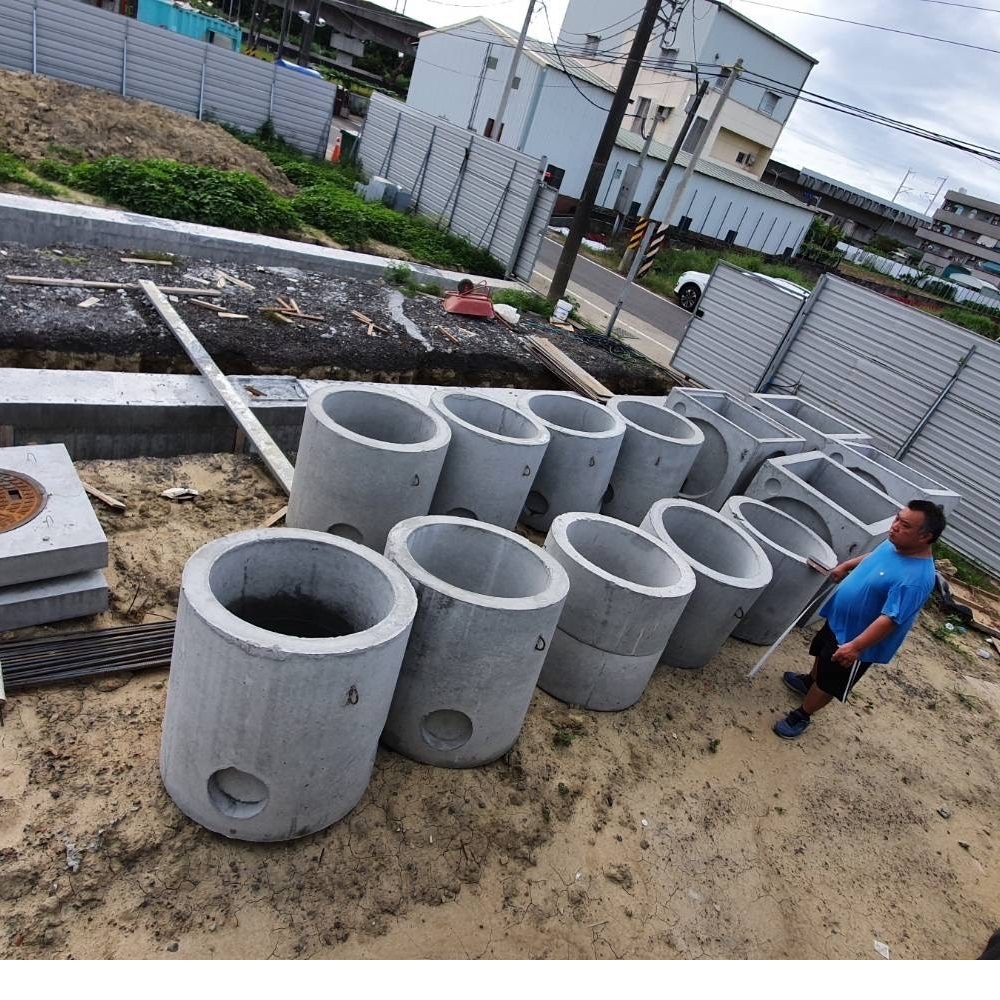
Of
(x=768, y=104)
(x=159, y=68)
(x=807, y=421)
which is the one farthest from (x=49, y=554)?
(x=768, y=104)

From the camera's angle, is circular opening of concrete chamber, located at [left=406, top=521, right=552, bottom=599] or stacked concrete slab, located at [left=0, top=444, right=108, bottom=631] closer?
stacked concrete slab, located at [left=0, top=444, right=108, bottom=631]

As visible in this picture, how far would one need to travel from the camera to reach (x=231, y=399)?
625 cm

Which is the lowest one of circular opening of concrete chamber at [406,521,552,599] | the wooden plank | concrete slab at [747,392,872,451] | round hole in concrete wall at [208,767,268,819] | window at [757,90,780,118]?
round hole in concrete wall at [208,767,268,819]

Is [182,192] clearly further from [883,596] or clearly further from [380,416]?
[883,596]

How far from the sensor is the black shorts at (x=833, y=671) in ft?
15.6

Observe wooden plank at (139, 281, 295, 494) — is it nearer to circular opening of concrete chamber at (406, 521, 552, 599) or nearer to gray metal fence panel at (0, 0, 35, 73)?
circular opening of concrete chamber at (406, 521, 552, 599)

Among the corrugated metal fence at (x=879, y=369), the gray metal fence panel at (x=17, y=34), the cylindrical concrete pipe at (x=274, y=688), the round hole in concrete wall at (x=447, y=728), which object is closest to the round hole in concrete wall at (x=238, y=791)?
the cylindrical concrete pipe at (x=274, y=688)

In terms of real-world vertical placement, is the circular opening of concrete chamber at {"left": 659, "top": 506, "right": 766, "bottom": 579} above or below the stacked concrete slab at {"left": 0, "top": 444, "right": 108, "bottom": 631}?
above

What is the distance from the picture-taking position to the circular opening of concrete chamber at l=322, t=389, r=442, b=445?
5.23 metres

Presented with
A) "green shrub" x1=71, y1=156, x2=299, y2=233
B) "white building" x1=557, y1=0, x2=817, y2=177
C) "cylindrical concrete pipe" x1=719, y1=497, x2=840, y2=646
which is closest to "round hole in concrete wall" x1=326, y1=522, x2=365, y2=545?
"cylindrical concrete pipe" x1=719, y1=497, x2=840, y2=646

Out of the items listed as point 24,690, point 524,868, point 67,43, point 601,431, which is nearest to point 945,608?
point 601,431

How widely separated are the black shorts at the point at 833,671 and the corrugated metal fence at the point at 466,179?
462 inches

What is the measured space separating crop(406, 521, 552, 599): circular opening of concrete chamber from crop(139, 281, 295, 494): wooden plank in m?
1.70

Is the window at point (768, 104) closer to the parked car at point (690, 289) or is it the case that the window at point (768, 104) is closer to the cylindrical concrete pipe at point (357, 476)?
the parked car at point (690, 289)
